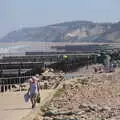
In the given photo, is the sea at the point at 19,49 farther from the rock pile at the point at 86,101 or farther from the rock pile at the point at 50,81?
the rock pile at the point at 86,101

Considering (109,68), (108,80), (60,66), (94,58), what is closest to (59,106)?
(108,80)

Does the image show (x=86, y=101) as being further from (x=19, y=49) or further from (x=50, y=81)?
(x=19, y=49)

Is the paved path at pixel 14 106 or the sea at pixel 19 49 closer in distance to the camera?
the paved path at pixel 14 106

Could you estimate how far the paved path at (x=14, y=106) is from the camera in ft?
71.0

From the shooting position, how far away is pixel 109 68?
44062mm

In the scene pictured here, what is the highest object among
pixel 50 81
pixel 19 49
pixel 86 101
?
pixel 86 101

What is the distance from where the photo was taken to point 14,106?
80.4 ft

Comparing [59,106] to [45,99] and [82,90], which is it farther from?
[82,90]

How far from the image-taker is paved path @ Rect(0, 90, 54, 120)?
21650 mm

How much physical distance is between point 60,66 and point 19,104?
85.9ft

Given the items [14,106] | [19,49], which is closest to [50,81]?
[14,106]

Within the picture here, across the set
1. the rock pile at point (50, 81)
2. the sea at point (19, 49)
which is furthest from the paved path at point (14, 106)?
the sea at point (19, 49)

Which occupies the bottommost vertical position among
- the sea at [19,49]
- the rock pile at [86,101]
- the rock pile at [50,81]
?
the sea at [19,49]

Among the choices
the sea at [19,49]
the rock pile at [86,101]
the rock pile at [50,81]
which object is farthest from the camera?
the sea at [19,49]
